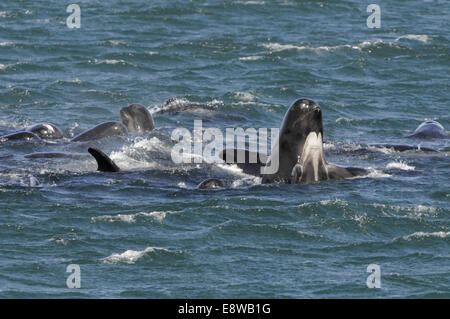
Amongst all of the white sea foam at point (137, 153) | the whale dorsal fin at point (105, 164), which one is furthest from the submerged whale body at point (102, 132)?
the whale dorsal fin at point (105, 164)

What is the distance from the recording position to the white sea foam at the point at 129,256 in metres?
19.3

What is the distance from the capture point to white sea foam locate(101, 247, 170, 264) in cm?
1927

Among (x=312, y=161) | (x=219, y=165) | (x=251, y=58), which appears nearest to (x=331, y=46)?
(x=251, y=58)

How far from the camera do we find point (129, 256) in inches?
767

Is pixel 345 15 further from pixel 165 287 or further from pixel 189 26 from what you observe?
pixel 165 287

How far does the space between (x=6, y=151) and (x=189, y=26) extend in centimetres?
1993

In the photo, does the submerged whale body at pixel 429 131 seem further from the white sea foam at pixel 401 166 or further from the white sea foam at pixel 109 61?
the white sea foam at pixel 109 61

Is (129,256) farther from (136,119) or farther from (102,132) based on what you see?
(136,119)

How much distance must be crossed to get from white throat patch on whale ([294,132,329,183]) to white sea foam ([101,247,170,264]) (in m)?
5.05

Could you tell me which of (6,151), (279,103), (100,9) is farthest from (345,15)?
(6,151)

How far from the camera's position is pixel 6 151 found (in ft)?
92.2

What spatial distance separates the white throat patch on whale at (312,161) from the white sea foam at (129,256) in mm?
5052

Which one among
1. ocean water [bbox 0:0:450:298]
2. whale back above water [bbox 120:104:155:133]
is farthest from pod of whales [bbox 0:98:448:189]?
whale back above water [bbox 120:104:155:133]
